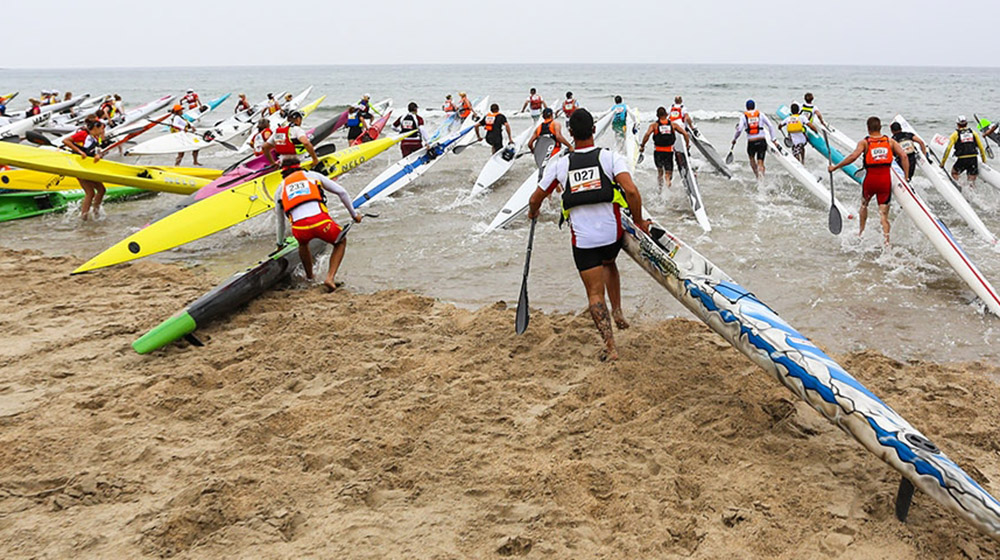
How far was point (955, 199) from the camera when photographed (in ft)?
28.5

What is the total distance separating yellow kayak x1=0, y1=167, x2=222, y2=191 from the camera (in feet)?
33.0

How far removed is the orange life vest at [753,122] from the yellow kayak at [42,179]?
897 cm

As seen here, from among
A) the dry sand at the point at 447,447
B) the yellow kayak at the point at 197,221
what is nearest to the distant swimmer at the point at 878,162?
the dry sand at the point at 447,447

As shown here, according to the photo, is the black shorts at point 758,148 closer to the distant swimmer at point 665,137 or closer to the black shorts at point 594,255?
A: the distant swimmer at point 665,137

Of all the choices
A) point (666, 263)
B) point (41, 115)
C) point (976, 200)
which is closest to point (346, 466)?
point (666, 263)

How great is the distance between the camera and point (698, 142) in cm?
1227

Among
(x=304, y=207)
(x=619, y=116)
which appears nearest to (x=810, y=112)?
(x=619, y=116)

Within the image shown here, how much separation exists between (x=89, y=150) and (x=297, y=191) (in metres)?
5.63

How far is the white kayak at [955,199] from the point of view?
7961 mm

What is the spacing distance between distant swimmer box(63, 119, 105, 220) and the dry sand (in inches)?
204

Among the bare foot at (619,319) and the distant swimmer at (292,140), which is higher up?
the distant swimmer at (292,140)

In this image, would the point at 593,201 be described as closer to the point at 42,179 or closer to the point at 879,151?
the point at 879,151

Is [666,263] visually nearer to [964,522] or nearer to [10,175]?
[964,522]

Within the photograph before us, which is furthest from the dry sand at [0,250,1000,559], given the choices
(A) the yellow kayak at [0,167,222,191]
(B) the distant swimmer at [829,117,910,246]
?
(A) the yellow kayak at [0,167,222,191]
